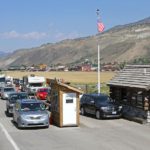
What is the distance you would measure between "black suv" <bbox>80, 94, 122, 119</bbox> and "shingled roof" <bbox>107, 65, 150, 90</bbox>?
5.06ft

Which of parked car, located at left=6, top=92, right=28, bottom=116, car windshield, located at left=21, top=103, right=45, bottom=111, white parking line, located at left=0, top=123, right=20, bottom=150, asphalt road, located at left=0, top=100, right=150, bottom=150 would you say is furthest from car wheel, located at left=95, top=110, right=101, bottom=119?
white parking line, located at left=0, top=123, right=20, bottom=150

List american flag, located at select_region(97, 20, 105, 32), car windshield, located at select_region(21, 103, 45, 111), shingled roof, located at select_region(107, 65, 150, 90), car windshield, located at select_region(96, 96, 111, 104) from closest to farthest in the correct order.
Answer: car windshield, located at select_region(21, 103, 45, 111) → shingled roof, located at select_region(107, 65, 150, 90) → car windshield, located at select_region(96, 96, 111, 104) → american flag, located at select_region(97, 20, 105, 32)

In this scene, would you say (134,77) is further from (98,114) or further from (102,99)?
(98,114)

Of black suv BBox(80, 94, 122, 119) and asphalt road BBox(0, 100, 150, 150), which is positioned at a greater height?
black suv BBox(80, 94, 122, 119)

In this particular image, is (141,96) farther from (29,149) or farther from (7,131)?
(29,149)

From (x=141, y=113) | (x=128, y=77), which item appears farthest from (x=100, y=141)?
(x=128, y=77)

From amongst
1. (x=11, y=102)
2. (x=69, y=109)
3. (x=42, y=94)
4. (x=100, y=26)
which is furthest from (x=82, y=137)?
(x=42, y=94)

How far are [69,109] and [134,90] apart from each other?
566 cm

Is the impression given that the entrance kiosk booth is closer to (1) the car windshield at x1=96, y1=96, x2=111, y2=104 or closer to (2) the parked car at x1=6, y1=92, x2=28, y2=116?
(1) the car windshield at x1=96, y1=96, x2=111, y2=104

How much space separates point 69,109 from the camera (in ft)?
92.1

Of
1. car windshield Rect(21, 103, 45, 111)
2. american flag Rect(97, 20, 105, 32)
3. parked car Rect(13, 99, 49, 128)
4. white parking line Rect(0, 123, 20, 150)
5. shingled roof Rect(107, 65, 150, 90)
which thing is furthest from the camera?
american flag Rect(97, 20, 105, 32)

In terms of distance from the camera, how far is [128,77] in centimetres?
3388

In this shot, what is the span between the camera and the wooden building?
30.1 meters

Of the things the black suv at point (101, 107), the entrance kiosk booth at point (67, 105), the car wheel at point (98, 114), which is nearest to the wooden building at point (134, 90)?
→ the black suv at point (101, 107)
